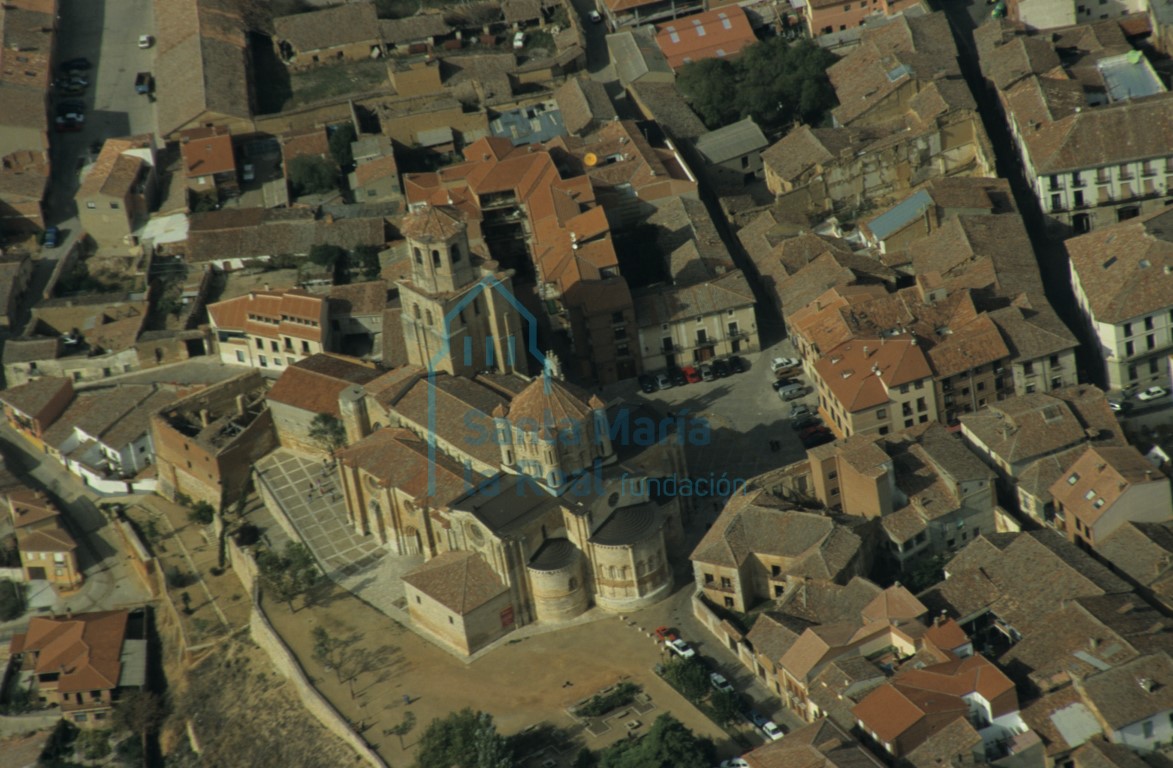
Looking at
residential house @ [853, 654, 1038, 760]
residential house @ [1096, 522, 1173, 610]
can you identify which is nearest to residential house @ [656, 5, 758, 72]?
residential house @ [1096, 522, 1173, 610]

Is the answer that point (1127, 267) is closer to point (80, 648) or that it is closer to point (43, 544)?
point (80, 648)

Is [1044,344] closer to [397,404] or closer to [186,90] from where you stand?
[397,404]

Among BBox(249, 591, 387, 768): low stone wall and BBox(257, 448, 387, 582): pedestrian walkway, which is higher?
BBox(257, 448, 387, 582): pedestrian walkway

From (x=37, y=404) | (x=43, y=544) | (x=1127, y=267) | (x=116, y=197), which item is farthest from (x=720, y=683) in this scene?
(x=116, y=197)

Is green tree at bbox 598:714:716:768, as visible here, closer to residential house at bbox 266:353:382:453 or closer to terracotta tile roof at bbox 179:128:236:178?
residential house at bbox 266:353:382:453

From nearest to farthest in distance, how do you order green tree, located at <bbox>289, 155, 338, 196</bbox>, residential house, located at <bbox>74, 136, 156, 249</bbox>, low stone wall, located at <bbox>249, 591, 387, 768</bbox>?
low stone wall, located at <bbox>249, 591, 387, 768</bbox>
residential house, located at <bbox>74, 136, 156, 249</bbox>
green tree, located at <bbox>289, 155, 338, 196</bbox>

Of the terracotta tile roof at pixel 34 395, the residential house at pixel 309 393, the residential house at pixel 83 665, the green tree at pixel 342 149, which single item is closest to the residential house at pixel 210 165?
the green tree at pixel 342 149

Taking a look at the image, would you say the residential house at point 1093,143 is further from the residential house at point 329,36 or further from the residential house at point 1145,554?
the residential house at point 329,36
